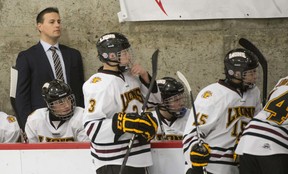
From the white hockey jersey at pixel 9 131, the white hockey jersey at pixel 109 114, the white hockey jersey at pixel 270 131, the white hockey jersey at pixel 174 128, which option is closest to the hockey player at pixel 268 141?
the white hockey jersey at pixel 270 131

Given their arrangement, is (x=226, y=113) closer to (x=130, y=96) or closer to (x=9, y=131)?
(x=130, y=96)

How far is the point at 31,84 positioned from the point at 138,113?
59.9 inches

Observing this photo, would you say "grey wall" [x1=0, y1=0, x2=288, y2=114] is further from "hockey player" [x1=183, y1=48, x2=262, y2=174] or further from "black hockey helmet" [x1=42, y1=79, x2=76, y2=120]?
"hockey player" [x1=183, y1=48, x2=262, y2=174]

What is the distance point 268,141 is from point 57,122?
150 cm

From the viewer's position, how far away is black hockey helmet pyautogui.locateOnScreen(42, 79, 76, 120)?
4793mm

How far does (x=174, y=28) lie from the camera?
5.88 metres

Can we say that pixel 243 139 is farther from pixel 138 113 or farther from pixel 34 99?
pixel 34 99

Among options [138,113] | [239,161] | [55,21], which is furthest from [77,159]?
[55,21]

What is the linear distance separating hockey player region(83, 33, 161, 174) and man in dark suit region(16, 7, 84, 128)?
4.37 feet

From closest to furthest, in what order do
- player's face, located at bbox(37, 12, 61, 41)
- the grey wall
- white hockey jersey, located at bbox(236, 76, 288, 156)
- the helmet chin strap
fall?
white hockey jersey, located at bbox(236, 76, 288, 156), the helmet chin strap, player's face, located at bbox(37, 12, 61, 41), the grey wall

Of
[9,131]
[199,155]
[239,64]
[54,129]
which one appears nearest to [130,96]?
[199,155]

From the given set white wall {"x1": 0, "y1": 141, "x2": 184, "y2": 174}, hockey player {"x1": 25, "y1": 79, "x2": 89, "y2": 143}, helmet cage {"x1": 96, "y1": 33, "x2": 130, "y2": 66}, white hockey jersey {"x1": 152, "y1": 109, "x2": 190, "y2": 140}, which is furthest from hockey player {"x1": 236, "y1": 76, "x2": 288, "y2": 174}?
hockey player {"x1": 25, "y1": 79, "x2": 89, "y2": 143}

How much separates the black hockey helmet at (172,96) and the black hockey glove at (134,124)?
3.16 ft

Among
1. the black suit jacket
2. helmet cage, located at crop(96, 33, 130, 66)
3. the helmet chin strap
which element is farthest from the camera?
the black suit jacket
